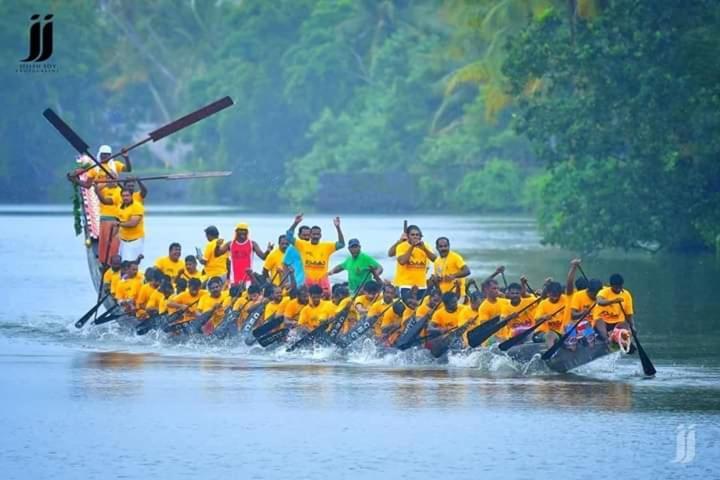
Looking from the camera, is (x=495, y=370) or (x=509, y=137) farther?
(x=509, y=137)

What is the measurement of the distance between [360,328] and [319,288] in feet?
2.88

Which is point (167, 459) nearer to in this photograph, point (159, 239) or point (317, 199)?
point (159, 239)

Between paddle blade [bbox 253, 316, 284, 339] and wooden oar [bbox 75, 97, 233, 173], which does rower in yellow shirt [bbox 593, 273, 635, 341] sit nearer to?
paddle blade [bbox 253, 316, 284, 339]

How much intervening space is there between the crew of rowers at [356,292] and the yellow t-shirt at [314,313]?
1 centimetres

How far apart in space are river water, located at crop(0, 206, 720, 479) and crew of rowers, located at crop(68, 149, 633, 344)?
0.49 m

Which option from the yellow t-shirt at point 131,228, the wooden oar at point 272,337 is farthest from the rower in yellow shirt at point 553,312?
the yellow t-shirt at point 131,228

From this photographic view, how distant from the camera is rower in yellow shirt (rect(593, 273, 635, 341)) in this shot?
22078mm

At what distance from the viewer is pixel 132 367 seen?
23391 millimetres

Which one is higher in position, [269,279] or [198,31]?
[198,31]

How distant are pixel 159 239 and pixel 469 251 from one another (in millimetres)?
12565

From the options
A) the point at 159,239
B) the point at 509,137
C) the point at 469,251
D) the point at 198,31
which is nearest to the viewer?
the point at 469,251

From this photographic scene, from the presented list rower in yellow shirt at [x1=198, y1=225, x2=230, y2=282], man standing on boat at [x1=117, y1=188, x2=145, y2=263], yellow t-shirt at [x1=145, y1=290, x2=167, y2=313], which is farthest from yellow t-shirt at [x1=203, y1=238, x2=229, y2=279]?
man standing on boat at [x1=117, y1=188, x2=145, y2=263]

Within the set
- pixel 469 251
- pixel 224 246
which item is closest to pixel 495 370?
pixel 224 246

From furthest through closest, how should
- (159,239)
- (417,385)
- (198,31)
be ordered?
(198,31)
(159,239)
(417,385)
